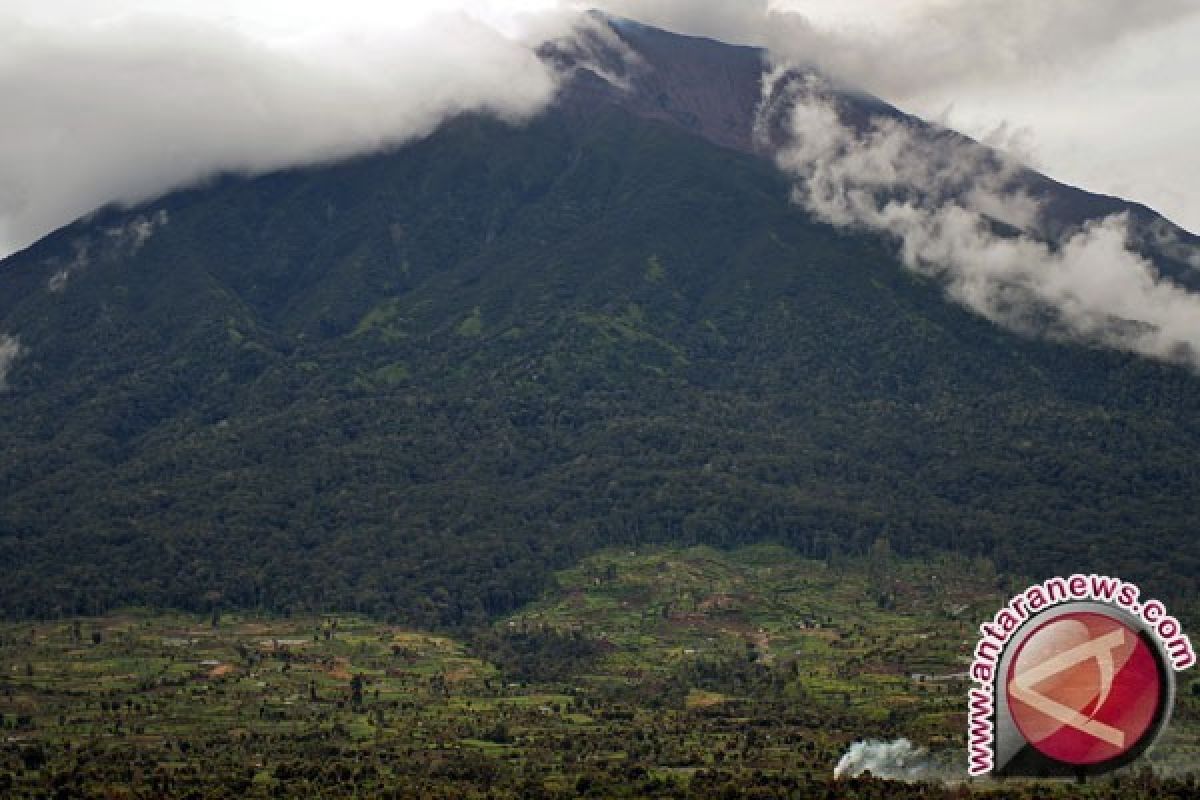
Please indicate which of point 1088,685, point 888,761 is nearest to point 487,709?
point 888,761

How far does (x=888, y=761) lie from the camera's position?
4158 inches

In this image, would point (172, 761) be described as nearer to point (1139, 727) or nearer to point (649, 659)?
point (649, 659)

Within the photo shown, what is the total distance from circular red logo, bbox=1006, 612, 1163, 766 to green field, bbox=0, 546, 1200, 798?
147 feet

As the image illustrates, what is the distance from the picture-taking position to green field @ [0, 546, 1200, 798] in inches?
4380

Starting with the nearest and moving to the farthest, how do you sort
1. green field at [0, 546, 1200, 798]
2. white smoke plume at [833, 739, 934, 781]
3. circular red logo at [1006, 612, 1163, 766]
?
circular red logo at [1006, 612, 1163, 766] → white smoke plume at [833, 739, 934, 781] → green field at [0, 546, 1200, 798]

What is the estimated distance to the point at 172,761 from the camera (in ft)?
412

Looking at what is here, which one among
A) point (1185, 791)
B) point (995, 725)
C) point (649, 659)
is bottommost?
point (649, 659)

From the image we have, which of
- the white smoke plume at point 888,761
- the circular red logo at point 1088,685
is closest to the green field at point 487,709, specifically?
the white smoke plume at point 888,761

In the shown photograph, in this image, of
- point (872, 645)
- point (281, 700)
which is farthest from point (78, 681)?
point (872, 645)

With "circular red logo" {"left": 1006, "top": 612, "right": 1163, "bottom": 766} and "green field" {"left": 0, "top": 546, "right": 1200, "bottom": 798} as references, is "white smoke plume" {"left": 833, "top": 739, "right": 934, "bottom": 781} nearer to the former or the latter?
"green field" {"left": 0, "top": 546, "right": 1200, "bottom": 798}

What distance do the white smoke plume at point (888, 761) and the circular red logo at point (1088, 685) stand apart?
56.8 meters

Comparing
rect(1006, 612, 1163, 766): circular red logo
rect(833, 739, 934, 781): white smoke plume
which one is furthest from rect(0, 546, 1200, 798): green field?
rect(1006, 612, 1163, 766): circular red logo

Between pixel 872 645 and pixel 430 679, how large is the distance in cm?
4911

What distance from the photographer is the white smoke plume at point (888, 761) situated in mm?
100000
